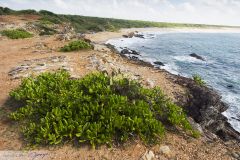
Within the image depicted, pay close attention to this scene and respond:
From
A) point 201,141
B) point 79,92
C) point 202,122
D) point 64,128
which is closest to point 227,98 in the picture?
point 202,122

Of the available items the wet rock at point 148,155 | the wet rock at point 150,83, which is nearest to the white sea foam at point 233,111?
the wet rock at point 150,83

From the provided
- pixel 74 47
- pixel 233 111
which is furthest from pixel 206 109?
pixel 74 47

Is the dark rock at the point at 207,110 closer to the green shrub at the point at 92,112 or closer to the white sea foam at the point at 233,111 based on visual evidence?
the white sea foam at the point at 233,111

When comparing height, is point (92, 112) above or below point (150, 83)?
above

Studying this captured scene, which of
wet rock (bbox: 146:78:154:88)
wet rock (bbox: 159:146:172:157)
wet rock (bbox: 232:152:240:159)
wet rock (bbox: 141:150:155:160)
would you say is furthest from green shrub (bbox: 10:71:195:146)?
wet rock (bbox: 146:78:154:88)

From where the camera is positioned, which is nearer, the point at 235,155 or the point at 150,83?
the point at 235,155

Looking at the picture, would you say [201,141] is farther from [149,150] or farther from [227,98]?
[227,98]

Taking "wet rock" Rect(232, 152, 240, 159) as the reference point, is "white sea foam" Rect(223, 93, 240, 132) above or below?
below

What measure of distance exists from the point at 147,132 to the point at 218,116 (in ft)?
28.1

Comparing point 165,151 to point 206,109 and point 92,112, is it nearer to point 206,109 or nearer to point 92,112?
point 92,112

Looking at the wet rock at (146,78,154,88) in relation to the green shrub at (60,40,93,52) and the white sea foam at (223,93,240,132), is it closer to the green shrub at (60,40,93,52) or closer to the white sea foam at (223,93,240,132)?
the white sea foam at (223,93,240,132)

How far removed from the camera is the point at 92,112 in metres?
9.41

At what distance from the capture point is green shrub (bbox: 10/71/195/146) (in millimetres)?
8664

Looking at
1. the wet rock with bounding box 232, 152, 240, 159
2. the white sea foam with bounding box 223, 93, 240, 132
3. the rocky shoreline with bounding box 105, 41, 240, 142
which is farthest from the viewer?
the white sea foam with bounding box 223, 93, 240, 132
